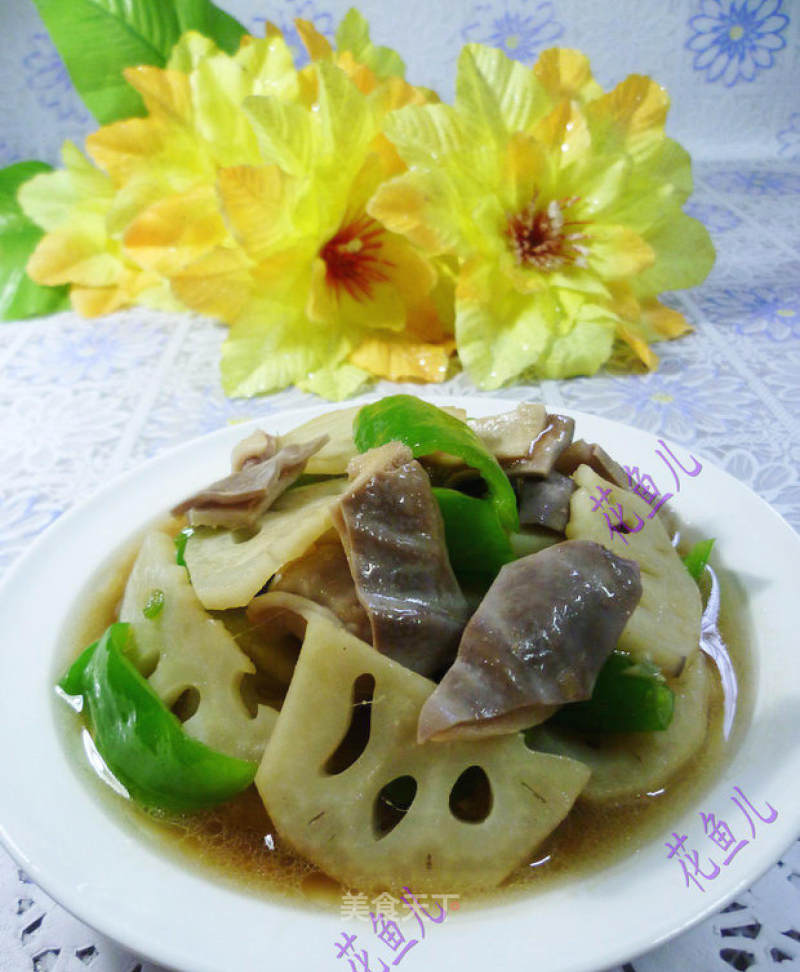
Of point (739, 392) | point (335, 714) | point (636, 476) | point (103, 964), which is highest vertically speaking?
point (335, 714)

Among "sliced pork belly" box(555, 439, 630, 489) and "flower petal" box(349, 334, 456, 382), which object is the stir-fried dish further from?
"flower petal" box(349, 334, 456, 382)

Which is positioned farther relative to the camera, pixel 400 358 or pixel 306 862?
pixel 400 358

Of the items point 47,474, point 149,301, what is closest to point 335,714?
point 47,474

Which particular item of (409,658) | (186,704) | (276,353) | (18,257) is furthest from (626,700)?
(18,257)

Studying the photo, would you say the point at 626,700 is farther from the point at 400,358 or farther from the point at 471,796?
the point at 400,358

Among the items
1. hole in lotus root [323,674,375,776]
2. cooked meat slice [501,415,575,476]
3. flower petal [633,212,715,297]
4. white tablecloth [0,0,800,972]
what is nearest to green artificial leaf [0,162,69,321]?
white tablecloth [0,0,800,972]

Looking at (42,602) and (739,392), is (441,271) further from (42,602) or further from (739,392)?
(42,602)
